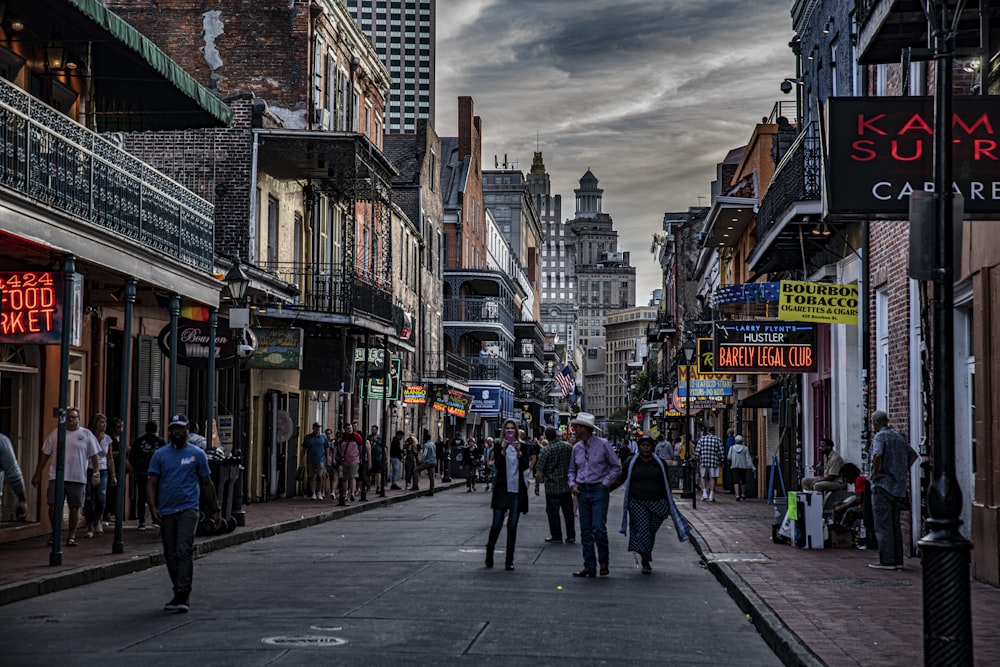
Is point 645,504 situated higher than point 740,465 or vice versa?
point 645,504

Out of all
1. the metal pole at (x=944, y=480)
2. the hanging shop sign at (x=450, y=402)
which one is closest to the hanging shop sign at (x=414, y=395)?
the hanging shop sign at (x=450, y=402)

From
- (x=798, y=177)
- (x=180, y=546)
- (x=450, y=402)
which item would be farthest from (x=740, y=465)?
(x=180, y=546)

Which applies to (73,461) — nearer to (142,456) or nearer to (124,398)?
(124,398)

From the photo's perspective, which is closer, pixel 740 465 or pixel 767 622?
pixel 767 622

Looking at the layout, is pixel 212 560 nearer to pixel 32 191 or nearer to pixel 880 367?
pixel 32 191

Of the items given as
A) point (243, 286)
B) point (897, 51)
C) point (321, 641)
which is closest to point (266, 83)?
point (243, 286)

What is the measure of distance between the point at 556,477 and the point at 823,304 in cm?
451

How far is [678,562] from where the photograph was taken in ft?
56.5

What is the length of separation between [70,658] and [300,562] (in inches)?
291

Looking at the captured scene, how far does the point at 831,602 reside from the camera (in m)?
11.8

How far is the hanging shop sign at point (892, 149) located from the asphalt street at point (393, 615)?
364cm

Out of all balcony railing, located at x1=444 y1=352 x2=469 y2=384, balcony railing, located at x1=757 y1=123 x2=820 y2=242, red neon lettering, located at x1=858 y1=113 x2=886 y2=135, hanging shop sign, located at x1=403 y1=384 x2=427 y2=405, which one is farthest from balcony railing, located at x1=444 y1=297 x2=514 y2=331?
red neon lettering, located at x1=858 y1=113 x2=886 y2=135

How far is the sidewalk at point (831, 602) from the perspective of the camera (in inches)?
356

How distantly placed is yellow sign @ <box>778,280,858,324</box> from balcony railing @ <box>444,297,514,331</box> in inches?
1891
